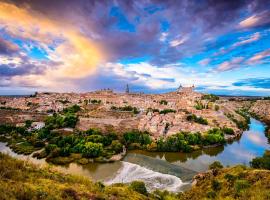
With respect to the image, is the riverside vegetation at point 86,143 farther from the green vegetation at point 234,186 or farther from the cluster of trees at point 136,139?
the green vegetation at point 234,186

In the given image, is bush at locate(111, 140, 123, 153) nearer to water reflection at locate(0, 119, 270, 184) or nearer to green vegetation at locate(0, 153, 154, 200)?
water reflection at locate(0, 119, 270, 184)

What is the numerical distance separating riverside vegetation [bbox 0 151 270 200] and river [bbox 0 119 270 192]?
572 centimetres

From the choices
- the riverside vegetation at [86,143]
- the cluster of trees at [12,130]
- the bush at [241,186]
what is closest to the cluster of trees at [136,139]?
the riverside vegetation at [86,143]

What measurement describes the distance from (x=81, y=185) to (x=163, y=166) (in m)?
19.5

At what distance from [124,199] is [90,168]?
61.3 feet

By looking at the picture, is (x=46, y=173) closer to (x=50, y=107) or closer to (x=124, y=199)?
(x=124, y=199)

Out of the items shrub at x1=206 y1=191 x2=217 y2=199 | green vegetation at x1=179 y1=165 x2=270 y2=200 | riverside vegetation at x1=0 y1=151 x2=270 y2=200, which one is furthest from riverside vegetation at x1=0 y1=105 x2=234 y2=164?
shrub at x1=206 y1=191 x2=217 y2=199

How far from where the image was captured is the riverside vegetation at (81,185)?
6.37 metres

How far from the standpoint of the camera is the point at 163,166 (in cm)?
2709

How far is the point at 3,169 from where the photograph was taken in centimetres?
734

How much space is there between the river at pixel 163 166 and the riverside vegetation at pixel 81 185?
18.8ft

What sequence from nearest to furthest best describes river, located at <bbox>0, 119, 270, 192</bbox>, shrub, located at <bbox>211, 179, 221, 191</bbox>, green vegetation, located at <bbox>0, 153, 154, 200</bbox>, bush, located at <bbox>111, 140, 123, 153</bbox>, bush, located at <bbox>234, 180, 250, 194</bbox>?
green vegetation, located at <bbox>0, 153, 154, 200</bbox> → bush, located at <bbox>234, 180, 250, 194</bbox> → shrub, located at <bbox>211, 179, 221, 191</bbox> → river, located at <bbox>0, 119, 270, 192</bbox> → bush, located at <bbox>111, 140, 123, 153</bbox>

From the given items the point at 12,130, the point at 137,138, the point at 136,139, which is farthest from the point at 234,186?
the point at 12,130

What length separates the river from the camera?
22.7 metres
